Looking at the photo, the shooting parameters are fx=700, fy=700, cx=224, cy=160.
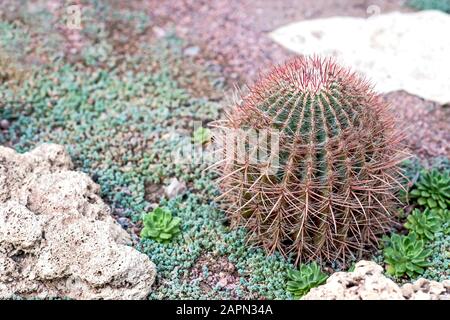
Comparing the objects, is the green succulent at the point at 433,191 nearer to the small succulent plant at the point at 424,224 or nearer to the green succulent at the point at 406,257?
the small succulent plant at the point at 424,224

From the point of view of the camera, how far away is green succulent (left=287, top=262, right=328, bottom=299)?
407 centimetres

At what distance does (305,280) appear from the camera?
408 centimetres

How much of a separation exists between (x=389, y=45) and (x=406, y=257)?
2539mm

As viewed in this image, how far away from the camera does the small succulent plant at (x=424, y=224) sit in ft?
14.9

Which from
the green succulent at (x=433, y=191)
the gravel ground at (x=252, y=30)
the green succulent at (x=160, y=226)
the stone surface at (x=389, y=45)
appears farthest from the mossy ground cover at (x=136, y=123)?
the stone surface at (x=389, y=45)

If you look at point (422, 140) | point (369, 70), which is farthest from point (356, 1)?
point (422, 140)

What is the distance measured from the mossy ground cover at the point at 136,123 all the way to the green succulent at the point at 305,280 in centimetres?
5

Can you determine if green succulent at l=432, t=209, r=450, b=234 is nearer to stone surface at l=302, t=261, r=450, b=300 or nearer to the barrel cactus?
the barrel cactus

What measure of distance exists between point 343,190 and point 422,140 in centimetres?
171

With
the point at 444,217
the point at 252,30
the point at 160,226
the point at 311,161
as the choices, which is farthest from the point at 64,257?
the point at 252,30

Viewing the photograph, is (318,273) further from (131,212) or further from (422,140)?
(422,140)

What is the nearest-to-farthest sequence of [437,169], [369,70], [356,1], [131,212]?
[131,212], [437,169], [369,70], [356,1]

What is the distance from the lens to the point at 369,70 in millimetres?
5980

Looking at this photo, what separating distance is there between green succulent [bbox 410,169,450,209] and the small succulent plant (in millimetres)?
186
